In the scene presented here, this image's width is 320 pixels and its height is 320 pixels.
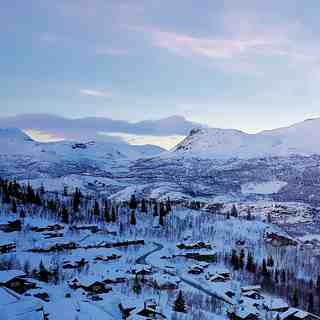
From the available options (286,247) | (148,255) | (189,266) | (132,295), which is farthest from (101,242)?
(286,247)

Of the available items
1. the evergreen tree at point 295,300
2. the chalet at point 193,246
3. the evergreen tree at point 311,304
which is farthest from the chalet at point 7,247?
the evergreen tree at point 311,304

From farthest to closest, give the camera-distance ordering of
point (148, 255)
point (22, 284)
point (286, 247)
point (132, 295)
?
point (286, 247)
point (148, 255)
point (132, 295)
point (22, 284)

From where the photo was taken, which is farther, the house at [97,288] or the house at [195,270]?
the house at [195,270]

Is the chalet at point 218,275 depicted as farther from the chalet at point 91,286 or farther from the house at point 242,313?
the chalet at point 91,286

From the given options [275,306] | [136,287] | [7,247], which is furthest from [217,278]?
[7,247]

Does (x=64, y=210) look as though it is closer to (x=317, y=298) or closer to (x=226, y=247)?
(x=226, y=247)

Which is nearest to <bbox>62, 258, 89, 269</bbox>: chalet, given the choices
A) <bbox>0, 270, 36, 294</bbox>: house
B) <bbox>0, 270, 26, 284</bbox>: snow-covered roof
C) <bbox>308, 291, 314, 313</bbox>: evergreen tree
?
<bbox>0, 270, 36, 294</bbox>: house

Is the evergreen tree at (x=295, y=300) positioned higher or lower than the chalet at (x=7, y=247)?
lower

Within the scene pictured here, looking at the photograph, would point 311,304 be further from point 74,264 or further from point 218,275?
point 74,264

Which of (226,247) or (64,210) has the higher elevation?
(64,210)
